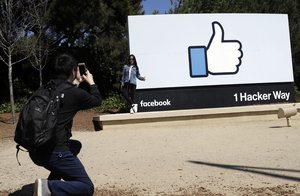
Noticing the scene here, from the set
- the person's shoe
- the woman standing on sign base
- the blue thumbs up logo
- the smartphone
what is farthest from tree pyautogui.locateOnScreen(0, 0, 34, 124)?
the person's shoe

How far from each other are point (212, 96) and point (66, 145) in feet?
33.6

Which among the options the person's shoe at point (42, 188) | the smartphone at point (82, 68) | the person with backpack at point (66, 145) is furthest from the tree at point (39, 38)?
the person's shoe at point (42, 188)

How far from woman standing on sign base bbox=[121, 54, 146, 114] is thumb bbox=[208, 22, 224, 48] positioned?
2593 mm

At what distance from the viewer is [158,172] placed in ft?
22.7

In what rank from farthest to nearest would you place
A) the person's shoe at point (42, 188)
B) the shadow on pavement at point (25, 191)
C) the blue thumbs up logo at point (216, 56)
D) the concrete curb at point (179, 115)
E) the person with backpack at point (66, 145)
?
the blue thumbs up logo at point (216, 56)
the concrete curb at point (179, 115)
the shadow on pavement at point (25, 191)
the person's shoe at point (42, 188)
the person with backpack at point (66, 145)

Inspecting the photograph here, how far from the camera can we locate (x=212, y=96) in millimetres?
14281

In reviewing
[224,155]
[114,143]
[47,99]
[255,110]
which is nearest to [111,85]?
[255,110]

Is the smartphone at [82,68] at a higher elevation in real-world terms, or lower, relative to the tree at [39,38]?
lower

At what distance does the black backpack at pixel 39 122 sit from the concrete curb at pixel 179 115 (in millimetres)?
7917

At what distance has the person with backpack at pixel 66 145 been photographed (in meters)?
4.32

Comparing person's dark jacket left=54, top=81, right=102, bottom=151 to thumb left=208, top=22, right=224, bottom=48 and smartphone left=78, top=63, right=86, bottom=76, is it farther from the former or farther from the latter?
thumb left=208, top=22, right=224, bottom=48

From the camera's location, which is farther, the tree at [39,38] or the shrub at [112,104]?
the shrub at [112,104]

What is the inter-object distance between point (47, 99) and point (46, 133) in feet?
1.02

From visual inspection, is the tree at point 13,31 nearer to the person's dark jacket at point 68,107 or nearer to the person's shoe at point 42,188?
the person's shoe at point 42,188
